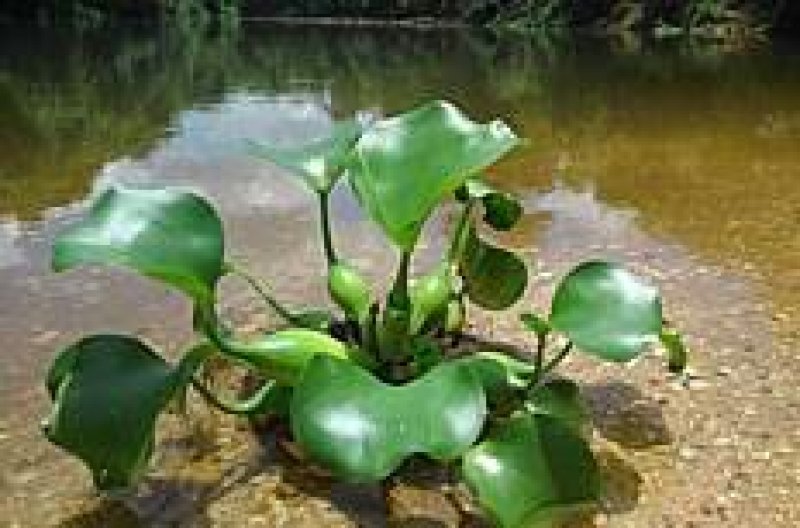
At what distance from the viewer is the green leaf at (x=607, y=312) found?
105 inches

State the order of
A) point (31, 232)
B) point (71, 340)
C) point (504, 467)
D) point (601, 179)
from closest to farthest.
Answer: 1. point (504, 467)
2. point (71, 340)
3. point (31, 232)
4. point (601, 179)

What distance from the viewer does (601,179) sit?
778cm

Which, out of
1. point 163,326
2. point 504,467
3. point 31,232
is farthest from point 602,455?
point 31,232

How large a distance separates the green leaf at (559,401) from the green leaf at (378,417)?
0.48 meters

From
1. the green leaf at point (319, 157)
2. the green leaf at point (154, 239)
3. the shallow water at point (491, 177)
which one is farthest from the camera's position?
the shallow water at point (491, 177)

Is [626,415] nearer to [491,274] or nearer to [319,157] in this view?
[491,274]

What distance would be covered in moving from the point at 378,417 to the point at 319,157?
1.35 m

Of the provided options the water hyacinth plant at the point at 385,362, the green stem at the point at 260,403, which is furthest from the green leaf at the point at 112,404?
the green stem at the point at 260,403

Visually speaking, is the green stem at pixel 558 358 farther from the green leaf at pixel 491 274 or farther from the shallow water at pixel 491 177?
the green leaf at pixel 491 274

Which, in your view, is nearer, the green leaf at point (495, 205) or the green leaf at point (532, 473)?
the green leaf at point (532, 473)

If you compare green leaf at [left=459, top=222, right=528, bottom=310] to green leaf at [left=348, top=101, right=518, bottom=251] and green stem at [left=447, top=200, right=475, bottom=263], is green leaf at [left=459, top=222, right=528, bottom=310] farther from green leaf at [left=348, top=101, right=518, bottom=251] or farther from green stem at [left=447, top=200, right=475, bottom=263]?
green leaf at [left=348, top=101, right=518, bottom=251]

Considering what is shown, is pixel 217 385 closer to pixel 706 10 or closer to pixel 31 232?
pixel 31 232

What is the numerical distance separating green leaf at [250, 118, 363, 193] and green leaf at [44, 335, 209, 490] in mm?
878

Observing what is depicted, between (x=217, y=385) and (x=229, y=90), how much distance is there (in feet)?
43.7
